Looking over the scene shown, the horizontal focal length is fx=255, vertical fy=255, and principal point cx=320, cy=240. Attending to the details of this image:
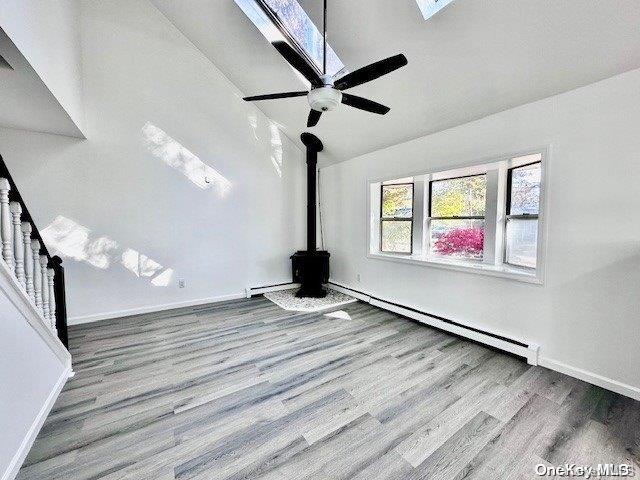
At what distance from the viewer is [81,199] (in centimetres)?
304

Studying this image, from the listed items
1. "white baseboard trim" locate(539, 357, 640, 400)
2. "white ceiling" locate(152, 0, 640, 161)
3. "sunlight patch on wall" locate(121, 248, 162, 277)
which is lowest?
"white baseboard trim" locate(539, 357, 640, 400)

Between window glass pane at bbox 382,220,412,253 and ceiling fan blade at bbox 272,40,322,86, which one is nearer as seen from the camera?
ceiling fan blade at bbox 272,40,322,86

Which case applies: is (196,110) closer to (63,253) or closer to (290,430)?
(63,253)

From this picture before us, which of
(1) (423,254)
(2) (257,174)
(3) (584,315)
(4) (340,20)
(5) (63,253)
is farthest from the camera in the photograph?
(2) (257,174)

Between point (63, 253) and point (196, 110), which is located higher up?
point (196, 110)

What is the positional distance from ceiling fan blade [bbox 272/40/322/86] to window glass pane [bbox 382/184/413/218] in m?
2.22

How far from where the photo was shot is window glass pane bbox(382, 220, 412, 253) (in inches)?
147

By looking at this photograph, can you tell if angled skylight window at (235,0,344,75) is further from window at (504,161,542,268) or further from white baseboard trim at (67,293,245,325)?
white baseboard trim at (67,293,245,325)

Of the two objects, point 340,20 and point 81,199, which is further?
point 81,199

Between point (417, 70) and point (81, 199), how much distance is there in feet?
13.1

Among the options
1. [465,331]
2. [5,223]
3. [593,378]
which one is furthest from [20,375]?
[593,378]

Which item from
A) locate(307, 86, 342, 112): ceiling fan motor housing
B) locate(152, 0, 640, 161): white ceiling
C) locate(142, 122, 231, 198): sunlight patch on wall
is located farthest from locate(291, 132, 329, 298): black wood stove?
locate(307, 86, 342, 112): ceiling fan motor housing

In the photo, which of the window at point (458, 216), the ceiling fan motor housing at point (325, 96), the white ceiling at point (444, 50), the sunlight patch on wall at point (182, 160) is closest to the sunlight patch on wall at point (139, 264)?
the sunlight patch on wall at point (182, 160)

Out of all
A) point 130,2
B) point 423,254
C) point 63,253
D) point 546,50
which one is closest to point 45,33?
point 130,2
